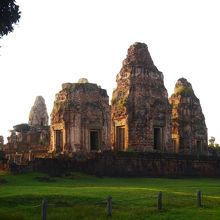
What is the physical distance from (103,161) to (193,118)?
15.2m

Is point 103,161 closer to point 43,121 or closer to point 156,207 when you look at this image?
point 156,207

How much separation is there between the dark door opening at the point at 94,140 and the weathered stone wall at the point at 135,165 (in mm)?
4455

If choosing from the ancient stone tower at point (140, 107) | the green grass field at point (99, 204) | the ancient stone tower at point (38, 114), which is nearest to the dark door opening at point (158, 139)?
the ancient stone tower at point (140, 107)

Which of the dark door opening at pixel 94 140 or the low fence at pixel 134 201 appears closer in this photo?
the low fence at pixel 134 201

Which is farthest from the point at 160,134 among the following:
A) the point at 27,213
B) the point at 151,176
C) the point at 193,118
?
the point at 27,213

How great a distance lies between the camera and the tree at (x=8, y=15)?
16.2m

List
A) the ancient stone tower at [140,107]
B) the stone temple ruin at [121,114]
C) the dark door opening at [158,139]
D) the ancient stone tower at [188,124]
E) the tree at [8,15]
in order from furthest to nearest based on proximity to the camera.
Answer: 1. the ancient stone tower at [188,124]
2. the dark door opening at [158,139]
3. the ancient stone tower at [140,107]
4. the stone temple ruin at [121,114]
5. the tree at [8,15]

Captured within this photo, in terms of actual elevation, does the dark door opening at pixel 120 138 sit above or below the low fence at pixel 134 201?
above

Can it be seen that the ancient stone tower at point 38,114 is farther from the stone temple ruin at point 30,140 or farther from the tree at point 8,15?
the tree at point 8,15

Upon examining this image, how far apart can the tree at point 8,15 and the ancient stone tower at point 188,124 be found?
1135 inches

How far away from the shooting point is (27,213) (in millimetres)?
16000

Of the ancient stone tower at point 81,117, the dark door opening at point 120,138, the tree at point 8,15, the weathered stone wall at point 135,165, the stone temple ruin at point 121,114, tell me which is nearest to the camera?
the tree at point 8,15

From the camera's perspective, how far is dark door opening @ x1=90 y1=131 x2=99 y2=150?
35.7 meters

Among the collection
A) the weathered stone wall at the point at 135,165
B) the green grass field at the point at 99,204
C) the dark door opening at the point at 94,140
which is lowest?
the green grass field at the point at 99,204
